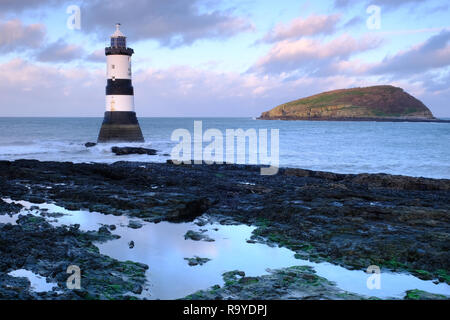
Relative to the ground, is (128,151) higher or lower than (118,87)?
lower

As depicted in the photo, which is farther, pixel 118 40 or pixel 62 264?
pixel 118 40

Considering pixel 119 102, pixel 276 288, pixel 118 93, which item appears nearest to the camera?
pixel 276 288

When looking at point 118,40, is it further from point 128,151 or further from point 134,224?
point 134,224

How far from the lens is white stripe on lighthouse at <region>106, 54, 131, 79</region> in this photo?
3259 centimetres

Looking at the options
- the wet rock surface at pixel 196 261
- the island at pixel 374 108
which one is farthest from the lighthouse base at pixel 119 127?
the island at pixel 374 108

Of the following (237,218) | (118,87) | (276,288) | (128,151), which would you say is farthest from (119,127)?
(276,288)

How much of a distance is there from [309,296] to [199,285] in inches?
66.5

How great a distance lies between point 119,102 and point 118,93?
30.1 inches

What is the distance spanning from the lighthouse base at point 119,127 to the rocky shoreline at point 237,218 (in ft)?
54.6

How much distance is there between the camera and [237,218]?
34.1ft

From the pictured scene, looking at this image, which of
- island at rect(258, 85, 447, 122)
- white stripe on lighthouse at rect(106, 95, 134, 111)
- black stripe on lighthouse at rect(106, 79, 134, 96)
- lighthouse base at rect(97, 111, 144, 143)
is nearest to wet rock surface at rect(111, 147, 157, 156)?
lighthouse base at rect(97, 111, 144, 143)

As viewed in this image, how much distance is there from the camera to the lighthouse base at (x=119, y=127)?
3362 centimetres

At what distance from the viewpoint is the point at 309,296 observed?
5.76 meters
